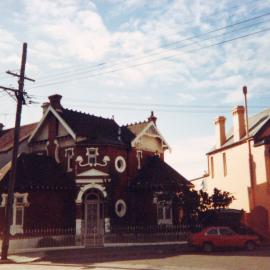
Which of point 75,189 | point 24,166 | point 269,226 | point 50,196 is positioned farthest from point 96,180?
point 269,226

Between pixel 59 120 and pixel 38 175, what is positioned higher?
pixel 59 120

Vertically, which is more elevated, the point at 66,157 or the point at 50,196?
the point at 66,157

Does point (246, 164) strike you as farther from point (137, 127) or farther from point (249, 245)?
point (249, 245)

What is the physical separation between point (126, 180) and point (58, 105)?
8241 mm

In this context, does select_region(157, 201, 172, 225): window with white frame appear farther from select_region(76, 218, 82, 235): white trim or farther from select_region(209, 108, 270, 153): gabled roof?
select_region(209, 108, 270, 153): gabled roof

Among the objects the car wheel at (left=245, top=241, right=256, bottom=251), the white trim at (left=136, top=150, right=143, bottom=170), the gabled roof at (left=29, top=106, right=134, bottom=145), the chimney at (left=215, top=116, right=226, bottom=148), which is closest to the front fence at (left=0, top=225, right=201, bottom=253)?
the car wheel at (left=245, top=241, right=256, bottom=251)

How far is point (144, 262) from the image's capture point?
18.1 m

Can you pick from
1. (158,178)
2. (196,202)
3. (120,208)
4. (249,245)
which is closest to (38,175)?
(120,208)

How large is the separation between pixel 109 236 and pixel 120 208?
3962 millimetres

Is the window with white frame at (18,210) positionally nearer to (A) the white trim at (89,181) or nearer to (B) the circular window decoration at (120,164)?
(A) the white trim at (89,181)

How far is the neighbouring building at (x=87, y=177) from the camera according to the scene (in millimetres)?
26453

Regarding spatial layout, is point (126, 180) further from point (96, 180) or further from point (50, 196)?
point (50, 196)

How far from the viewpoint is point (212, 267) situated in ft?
51.6

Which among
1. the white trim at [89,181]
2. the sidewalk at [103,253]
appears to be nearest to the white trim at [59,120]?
the white trim at [89,181]
